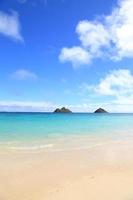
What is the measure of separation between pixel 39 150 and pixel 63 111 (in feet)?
413

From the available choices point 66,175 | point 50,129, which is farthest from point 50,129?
point 66,175

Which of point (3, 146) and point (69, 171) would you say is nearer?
point (69, 171)

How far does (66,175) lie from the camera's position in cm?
756

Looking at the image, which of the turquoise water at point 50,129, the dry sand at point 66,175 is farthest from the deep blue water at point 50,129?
the dry sand at point 66,175

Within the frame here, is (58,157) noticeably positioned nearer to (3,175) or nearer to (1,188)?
(3,175)

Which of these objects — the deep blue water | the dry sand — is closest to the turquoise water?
the deep blue water

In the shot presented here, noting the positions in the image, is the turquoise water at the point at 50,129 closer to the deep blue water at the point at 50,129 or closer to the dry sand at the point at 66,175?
the deep blue water at the point at 50,129

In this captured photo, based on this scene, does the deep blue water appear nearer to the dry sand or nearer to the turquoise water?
the turquoise water

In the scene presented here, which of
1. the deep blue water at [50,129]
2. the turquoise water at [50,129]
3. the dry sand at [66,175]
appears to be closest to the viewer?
the dry sand at [66,175]

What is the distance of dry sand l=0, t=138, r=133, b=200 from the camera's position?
230 inches

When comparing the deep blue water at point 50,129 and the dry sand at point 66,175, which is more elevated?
the deep blue water at point 50,129

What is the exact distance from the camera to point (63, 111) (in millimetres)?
137125

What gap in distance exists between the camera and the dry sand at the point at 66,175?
585 centimetres

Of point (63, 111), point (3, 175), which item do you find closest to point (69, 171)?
point (3, 175)
